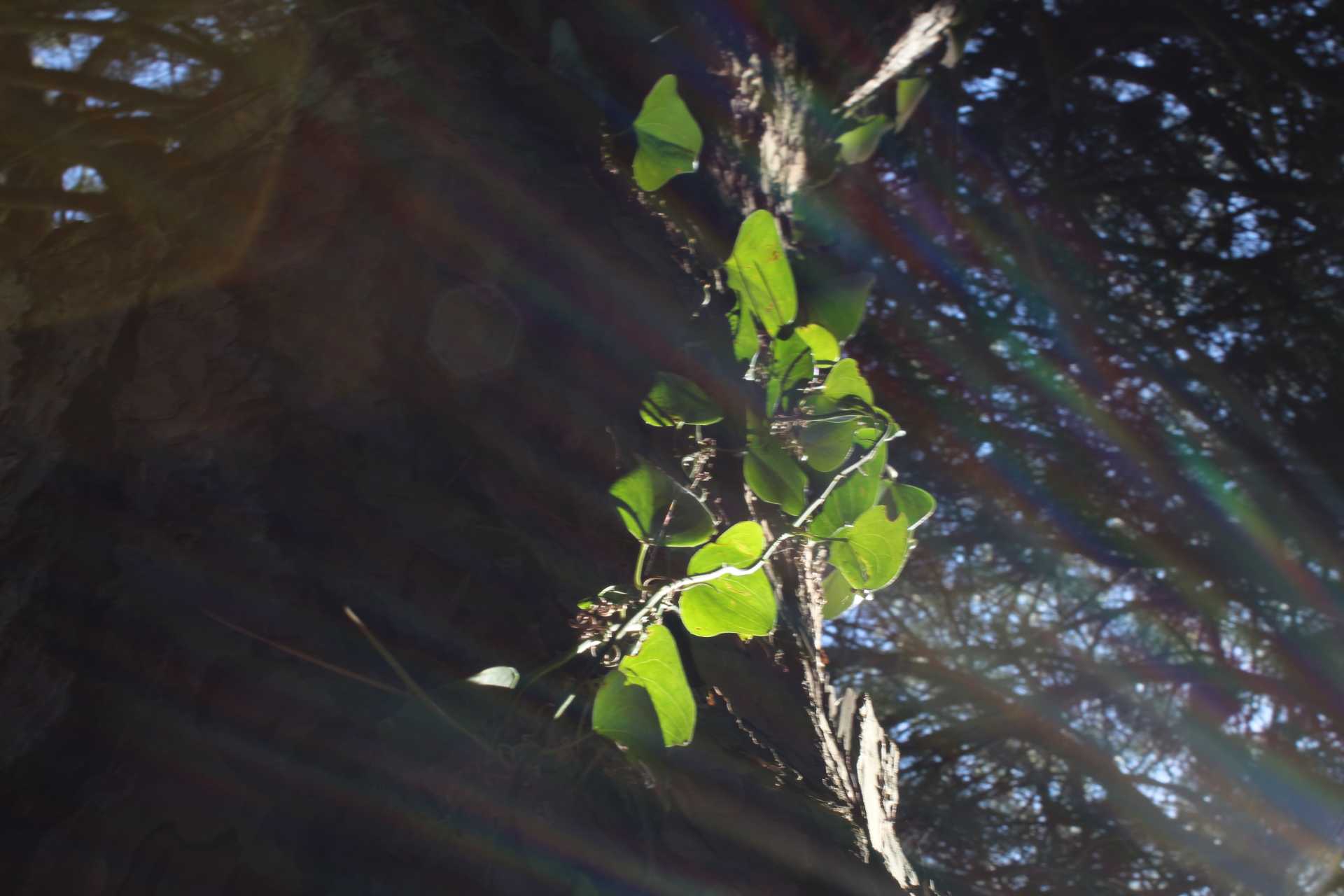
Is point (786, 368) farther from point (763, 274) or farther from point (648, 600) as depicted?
point (648, 600)

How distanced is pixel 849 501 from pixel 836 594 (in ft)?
0.46

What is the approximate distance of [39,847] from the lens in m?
0.29

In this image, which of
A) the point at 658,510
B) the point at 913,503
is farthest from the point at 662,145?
the point at 913,503

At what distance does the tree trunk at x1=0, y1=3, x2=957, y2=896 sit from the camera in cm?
31

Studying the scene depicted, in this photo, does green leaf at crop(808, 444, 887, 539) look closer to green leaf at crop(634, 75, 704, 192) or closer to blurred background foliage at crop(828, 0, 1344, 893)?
green leaf at crop(634, 75, 704, 192)

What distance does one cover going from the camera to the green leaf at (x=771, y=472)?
0.45m

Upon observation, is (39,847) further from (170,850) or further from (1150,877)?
(1150,877)

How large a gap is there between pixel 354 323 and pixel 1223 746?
1417mm

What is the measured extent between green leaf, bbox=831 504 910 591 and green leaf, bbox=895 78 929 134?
46 centimetres

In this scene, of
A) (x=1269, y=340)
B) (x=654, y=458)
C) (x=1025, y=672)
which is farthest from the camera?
(x=1025, y=672)

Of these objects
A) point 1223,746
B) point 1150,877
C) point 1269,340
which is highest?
point 1269,340

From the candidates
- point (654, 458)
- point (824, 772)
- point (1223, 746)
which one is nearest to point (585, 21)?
point (654, 458)

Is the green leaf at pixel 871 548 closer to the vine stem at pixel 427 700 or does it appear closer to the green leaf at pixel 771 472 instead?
the green leaf at pixel 771 472

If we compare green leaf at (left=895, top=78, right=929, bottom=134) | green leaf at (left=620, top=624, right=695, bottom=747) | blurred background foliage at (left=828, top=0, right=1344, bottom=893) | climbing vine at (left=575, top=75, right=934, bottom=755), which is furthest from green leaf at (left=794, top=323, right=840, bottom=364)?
blurred background foliage at (left=828, top=0, right=1344, bottom=893)
